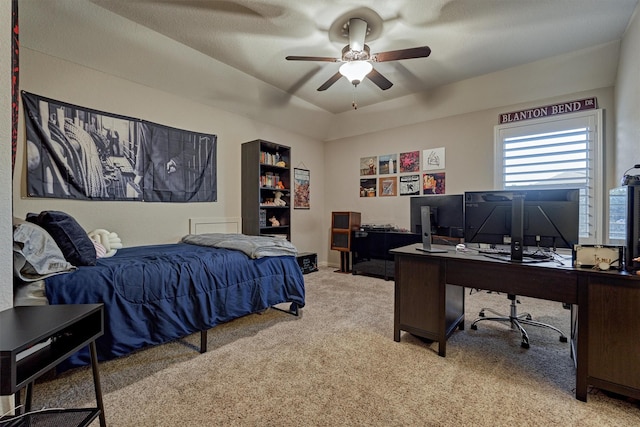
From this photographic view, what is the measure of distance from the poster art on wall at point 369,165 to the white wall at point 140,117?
1248 mm

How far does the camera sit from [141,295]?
6.39 feet

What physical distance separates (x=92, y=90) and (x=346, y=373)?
139 inches

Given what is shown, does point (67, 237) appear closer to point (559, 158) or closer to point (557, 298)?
point (557, 298)

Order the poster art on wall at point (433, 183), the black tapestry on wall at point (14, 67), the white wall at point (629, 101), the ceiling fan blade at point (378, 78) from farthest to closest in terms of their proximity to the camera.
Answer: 1. the poster art on wall at point (433, 183)
2. the ceiling fan blade at point (378, 78)
3. the white wall at point (629, 101)
4. the black tapestry on wall at point (14, 67)

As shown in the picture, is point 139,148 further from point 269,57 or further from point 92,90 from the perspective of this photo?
point 269,57

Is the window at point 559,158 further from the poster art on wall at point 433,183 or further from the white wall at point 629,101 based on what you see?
the poster art on wall at point 433,183

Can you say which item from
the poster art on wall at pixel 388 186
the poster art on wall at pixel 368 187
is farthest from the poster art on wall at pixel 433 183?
the poster art on wall at pixel 368 187

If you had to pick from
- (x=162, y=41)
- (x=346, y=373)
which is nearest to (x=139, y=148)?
(x=162, y=41)

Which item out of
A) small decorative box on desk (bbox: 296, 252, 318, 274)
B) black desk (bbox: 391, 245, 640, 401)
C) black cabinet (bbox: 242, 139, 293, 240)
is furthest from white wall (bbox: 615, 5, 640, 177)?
small decorative box on desk (bbox: 296, 252, 318, 274)

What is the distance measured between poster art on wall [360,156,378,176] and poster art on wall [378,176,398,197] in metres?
0.24

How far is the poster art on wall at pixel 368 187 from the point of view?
5.16m

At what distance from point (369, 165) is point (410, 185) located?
878mm

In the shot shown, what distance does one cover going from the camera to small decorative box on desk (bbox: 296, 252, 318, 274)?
4801 mm

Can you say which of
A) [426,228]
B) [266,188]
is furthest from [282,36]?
[426,228]
